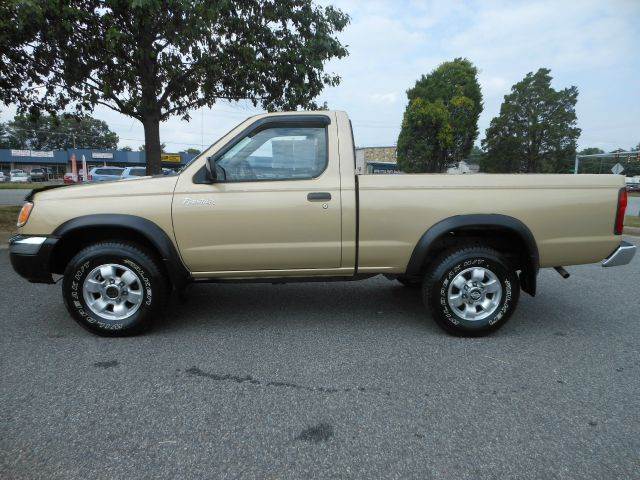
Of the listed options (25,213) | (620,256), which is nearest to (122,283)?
(25,213)

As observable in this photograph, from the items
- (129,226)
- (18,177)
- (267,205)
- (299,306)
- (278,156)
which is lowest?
(299,306)

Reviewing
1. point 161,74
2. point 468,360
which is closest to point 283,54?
point 161,74

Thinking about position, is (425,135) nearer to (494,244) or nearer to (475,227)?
(494,244)

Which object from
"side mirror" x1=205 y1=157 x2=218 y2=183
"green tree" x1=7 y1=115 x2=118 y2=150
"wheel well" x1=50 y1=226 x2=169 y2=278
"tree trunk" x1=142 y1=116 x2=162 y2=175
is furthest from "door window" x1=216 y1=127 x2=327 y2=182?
"green tree" x1=7 y1=115 x2=118 y2=150

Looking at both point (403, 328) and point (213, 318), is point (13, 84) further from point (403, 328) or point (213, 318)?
point (403, 328)

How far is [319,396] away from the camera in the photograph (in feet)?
8.45

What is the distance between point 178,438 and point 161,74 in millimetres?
9110

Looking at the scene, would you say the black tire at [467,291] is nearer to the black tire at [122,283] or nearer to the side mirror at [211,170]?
the side mirror at [211,170]

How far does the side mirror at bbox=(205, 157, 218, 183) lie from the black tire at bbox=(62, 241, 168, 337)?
0.87 meters

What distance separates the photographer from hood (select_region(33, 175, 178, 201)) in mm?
3432

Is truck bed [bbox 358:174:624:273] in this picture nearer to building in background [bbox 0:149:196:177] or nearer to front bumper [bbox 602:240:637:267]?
front bumper [bbox 602:240:637:267]

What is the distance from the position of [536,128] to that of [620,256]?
4566 centimetres

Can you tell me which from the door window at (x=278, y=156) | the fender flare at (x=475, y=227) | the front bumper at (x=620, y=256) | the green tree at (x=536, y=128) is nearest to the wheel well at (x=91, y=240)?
the door window at (x=278, y=156)

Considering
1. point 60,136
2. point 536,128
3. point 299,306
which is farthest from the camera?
point 60,136
